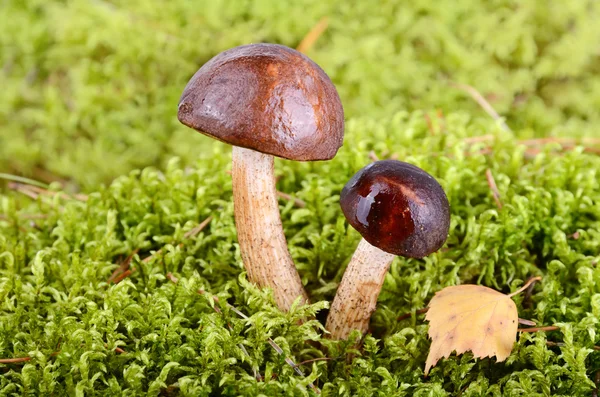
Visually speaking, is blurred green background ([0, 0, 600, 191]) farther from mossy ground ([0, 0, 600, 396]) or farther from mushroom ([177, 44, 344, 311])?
mushroom ([177, 44, 344, 311])

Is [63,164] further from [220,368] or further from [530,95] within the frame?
[530,95]

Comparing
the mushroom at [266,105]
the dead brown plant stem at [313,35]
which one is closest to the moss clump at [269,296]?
the mushroom at [266,105]

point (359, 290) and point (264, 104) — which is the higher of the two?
point (264, 104)

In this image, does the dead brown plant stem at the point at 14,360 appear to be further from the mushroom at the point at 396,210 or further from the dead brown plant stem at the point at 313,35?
the dead brown plant stem at the point at 313,35

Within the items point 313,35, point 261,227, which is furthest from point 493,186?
point 313,35

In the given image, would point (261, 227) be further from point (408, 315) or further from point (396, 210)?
point (408, 315)

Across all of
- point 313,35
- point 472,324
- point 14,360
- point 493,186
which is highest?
point 313,35
